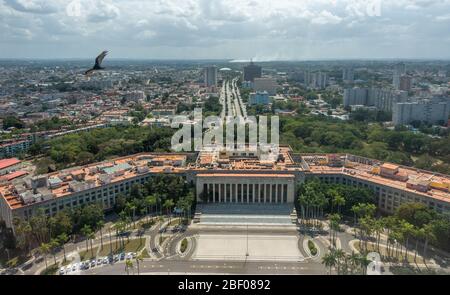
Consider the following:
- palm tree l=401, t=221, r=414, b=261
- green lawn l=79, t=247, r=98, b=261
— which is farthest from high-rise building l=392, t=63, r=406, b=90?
green lawn l=79, t=247, r=98, b=261

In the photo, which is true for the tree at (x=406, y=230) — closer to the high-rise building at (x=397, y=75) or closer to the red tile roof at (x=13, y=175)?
the red tile roof at (x=13, y=175)

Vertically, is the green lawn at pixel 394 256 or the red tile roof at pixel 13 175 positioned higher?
the red tile roof at pixel 13 175

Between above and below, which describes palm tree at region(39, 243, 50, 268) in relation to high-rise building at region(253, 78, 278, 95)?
below

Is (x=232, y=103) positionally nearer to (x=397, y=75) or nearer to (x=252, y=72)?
(x=252, y=72)

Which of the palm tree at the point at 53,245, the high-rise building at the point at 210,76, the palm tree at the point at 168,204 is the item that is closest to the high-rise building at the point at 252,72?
the high-rise building at the point at 210,76

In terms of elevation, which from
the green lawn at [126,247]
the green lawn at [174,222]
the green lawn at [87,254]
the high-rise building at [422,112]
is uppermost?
the high-rise building at [422,112]

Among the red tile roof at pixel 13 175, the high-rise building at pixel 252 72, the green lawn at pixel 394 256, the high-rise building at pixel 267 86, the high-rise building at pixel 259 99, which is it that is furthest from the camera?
the high-rise building at pixel 252 72

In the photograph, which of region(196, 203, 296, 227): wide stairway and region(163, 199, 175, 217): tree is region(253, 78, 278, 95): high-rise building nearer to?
region(196, 203, 296, 227): wide stairway
